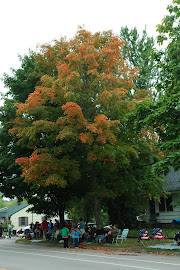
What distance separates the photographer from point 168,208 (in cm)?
3147

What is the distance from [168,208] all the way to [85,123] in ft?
50.9

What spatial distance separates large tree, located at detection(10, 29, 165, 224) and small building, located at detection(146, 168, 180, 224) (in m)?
6.38

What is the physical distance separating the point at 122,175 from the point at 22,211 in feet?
125

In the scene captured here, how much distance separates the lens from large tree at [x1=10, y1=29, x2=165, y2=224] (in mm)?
20328

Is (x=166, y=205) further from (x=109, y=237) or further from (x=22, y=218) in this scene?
(x=22, y=218)

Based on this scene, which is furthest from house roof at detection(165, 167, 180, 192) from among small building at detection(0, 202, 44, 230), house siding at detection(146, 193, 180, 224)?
small building at detection(0, 202, 44, 230)

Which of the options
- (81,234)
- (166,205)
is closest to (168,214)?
(166,205)

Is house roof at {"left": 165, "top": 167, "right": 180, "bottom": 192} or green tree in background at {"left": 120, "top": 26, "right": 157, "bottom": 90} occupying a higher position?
green tree in background at {"left": 120, "top": 26, "right": 157, "bottom": 90}

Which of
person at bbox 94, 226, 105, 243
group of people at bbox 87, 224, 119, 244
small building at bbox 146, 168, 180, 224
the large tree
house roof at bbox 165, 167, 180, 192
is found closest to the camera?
the large tree

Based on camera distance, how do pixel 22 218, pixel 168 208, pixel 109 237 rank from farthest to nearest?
pixel 22 218 → pixel 168 208 → pixel 109 237

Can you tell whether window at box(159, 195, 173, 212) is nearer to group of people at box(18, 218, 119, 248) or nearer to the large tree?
the large tree

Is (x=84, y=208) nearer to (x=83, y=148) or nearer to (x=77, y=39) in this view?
(x=83, y=148)

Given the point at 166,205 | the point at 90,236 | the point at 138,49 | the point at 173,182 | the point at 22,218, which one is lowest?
the point at 22,218

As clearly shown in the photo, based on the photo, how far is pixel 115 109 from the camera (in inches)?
859
